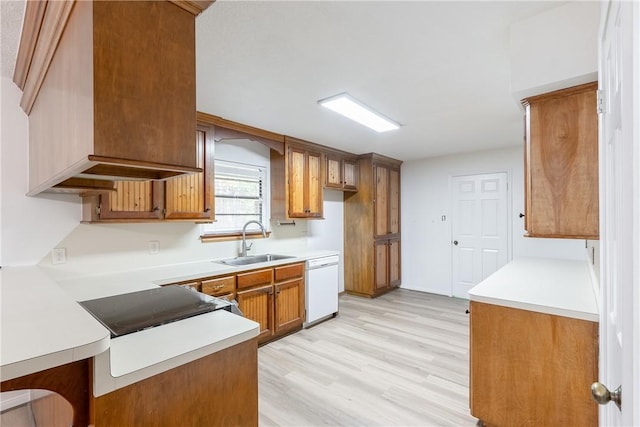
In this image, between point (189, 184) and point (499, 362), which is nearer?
point (499, 362)

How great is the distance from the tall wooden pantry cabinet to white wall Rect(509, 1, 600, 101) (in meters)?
3.20

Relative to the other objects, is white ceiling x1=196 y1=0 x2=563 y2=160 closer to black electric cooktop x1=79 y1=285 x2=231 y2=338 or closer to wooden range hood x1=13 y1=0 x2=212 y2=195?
wooden range hood x1=13 y1=0 x2=212 y2=195

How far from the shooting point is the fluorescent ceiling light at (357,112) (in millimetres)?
2574

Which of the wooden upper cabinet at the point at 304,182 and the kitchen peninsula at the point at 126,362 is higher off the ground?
the wooden upper cabinet at the point at 304,182

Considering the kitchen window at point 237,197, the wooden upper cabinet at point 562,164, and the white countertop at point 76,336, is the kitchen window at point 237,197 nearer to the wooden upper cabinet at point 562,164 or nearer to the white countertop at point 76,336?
the white countertop at point 76,336

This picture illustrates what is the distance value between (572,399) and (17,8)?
3.47 meters

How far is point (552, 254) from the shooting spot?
13.9 ft

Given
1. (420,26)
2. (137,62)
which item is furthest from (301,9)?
(137,62)

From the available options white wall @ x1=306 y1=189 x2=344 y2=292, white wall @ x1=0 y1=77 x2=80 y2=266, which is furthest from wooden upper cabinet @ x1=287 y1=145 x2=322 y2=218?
white wall @ x1=0 y1=77 x2=80 y2=266

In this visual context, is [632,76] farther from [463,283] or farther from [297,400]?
[463,283]

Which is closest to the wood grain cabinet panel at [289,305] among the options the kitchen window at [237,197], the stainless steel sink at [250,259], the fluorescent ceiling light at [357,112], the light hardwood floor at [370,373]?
the light hardwood floor at [370,373]

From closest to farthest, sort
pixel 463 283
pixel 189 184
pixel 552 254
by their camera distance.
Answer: pixel 189 184
pixel 552 254
pixel 463 283

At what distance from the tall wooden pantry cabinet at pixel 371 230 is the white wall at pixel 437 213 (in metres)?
0.40

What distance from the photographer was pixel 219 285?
8.94ft
